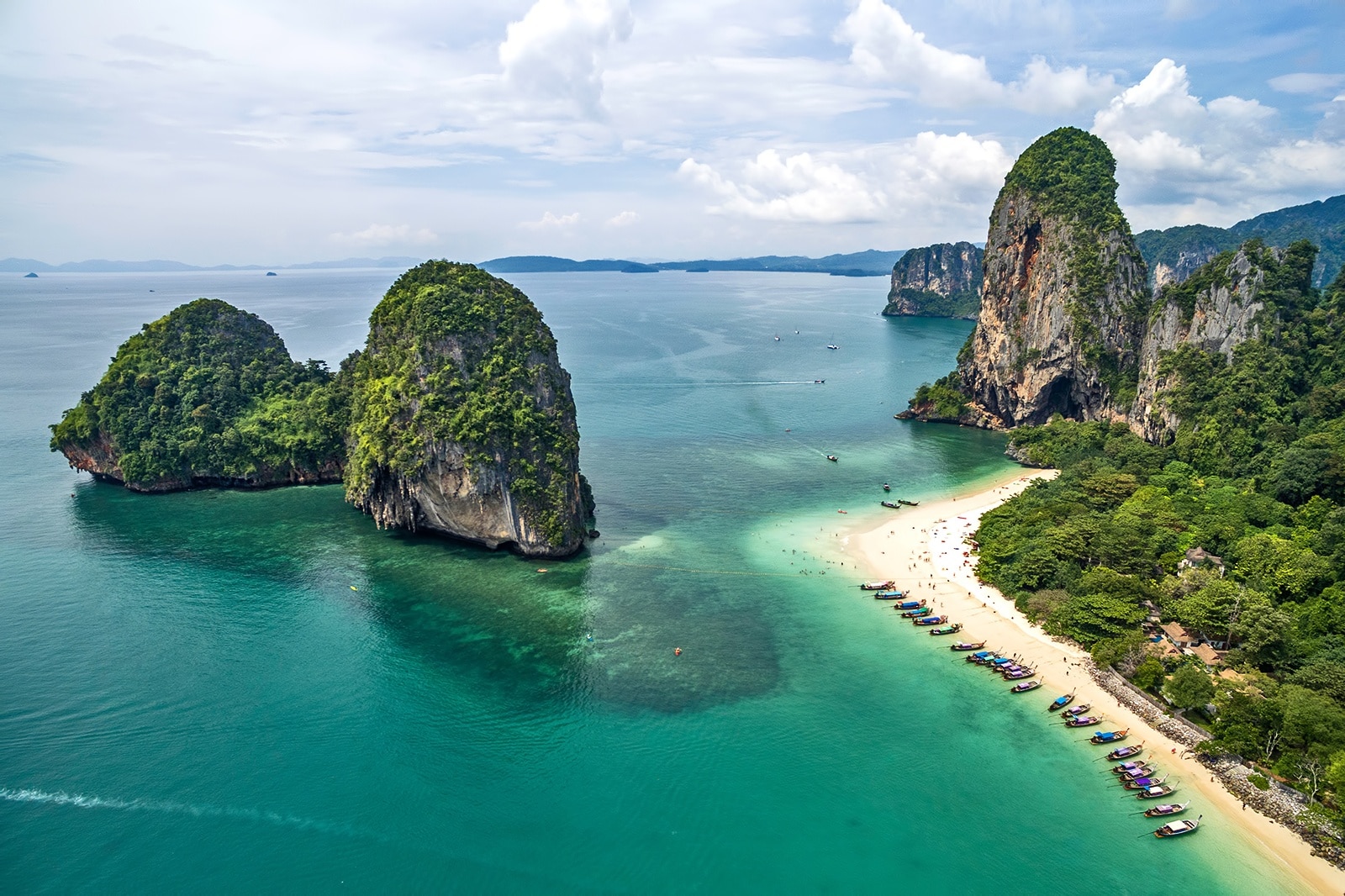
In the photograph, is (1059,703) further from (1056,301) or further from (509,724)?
(1056,301)

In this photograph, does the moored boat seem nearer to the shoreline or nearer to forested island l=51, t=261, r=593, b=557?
the shoreline

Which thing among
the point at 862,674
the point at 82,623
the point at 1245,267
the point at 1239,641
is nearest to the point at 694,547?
the point at 862,674

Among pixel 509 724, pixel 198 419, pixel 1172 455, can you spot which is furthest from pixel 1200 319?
pixel 198 419

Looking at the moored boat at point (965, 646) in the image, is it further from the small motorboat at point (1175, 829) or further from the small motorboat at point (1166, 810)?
the small motorboat at point (1175, 829)

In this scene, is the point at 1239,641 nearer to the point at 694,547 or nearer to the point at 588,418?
the point at 694,547

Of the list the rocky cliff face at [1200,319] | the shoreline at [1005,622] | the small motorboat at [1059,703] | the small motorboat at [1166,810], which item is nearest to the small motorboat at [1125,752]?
the shoreline at [1005,622]

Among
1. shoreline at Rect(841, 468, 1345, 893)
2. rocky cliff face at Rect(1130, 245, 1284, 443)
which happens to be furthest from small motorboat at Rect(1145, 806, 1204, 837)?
rocky cliff face at Rect(1130, 245, 1284, 443)
